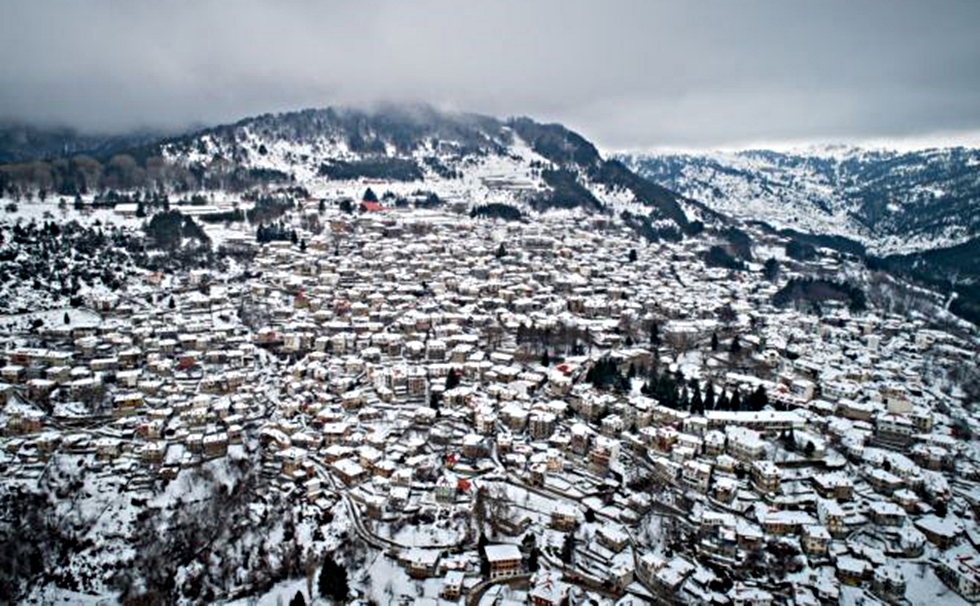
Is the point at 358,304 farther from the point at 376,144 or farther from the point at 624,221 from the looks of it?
the point at 376,144

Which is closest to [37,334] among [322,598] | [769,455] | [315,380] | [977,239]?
[315,380]

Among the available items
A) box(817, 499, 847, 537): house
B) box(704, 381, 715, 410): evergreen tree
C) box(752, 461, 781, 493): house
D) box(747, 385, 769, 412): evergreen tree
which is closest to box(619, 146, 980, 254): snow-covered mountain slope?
box(747, 385, 769, 412): evergreen tree

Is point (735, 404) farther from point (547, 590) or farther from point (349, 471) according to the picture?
point (349, 471)

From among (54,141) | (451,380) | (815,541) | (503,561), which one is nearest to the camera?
(503,561)

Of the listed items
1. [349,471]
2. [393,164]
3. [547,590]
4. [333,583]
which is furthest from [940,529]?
[393,164]

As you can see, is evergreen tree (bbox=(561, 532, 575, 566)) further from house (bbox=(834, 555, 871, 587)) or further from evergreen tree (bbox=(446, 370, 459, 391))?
evergreen tree (bbox=(446, 370, 459, 391))

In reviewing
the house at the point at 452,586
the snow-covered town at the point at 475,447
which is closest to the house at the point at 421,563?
the snow-covered town at the point at 475,447
